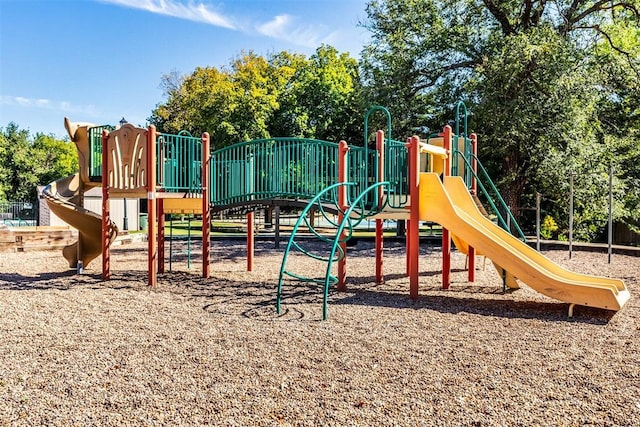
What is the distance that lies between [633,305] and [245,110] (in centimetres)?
2304

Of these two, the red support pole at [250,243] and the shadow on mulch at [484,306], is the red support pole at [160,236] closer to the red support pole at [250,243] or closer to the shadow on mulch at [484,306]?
the red support pole at [250,243]

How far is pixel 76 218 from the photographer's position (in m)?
9.57

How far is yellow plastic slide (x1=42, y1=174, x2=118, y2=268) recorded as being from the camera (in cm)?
954

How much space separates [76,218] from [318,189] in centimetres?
485

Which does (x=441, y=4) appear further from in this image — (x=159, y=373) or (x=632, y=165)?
(x=159, y=373)

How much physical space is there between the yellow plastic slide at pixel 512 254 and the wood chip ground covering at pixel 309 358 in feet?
0.96

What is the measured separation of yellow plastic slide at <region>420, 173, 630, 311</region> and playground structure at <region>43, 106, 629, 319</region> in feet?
0.05

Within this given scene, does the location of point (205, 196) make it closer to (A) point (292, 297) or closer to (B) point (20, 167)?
(A) point (292, 297)

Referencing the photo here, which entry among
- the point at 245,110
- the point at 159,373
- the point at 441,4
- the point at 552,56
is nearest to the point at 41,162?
the point at 245,110

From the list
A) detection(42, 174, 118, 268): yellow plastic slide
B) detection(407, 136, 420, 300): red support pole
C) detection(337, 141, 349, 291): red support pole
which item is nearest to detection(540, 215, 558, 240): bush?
detection(407, 136, 420, 300): red support pole

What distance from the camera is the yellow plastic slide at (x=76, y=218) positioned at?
9.54 meters

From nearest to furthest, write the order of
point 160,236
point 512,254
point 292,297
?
point 512,254 < point 292,297 < point 160,236

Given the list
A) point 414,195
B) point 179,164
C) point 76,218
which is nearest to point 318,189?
point 414,195

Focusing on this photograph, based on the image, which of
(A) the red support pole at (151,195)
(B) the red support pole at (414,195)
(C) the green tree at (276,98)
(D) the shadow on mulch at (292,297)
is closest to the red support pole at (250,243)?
(D) the shadow on mulch at (292,297)
